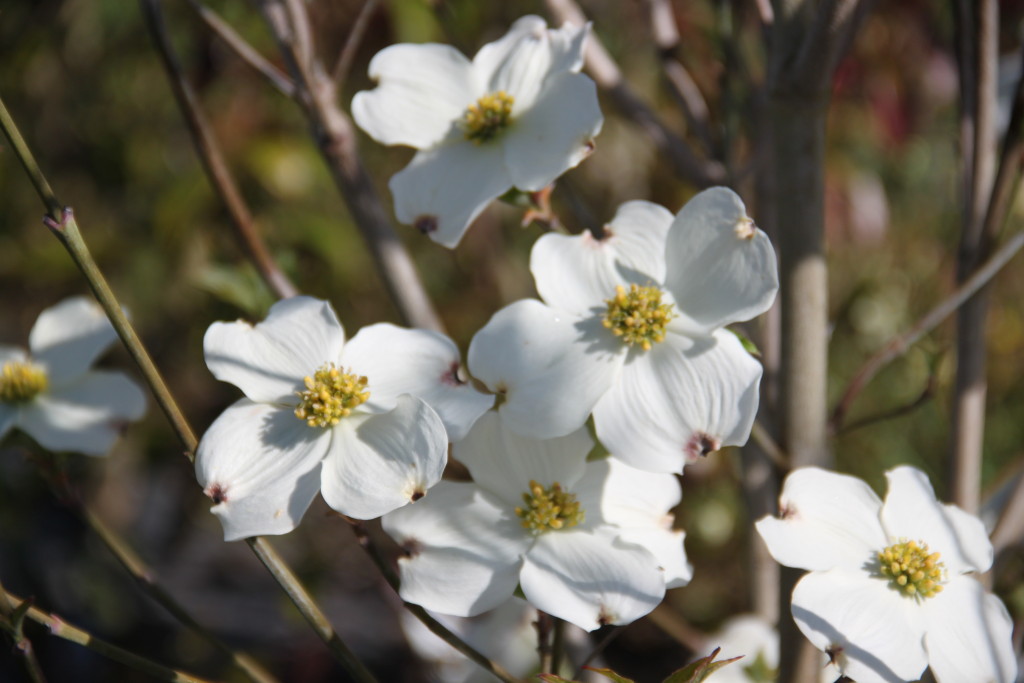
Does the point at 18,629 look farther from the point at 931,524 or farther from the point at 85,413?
the point at 931,524

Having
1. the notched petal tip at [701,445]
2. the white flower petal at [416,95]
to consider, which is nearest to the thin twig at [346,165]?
the white flower petal at [416,95]

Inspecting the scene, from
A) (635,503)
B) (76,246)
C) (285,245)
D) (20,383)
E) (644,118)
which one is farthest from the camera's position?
(285,245)

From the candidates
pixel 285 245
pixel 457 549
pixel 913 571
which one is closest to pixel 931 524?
pixel 913 571

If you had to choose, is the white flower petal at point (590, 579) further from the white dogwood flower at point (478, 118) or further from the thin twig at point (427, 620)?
the white dogwood flower at point (478, 118)

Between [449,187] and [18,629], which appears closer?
[18,629]

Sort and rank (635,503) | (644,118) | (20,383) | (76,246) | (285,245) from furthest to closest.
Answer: (285,245), (644,118), (20,383), (635,503), (76,246)

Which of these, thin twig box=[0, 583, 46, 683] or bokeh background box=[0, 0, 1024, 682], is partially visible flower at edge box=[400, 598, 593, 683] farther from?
bokeh background box=[0, 0, 1024, 682]
